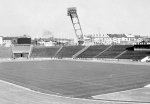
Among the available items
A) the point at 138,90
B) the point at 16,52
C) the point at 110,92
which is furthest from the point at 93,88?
the point at 16,52

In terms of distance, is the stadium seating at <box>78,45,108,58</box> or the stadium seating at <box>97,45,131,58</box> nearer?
the stadium seating at <box>97,45,131,58</box>

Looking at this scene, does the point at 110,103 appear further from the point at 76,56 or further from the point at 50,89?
the point at 76,56

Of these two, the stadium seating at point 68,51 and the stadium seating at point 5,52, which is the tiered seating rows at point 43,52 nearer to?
the stadium seating at point 68,51

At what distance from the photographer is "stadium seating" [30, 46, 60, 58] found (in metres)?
127

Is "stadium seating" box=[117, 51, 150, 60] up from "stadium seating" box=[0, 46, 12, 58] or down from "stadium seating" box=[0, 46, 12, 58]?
down

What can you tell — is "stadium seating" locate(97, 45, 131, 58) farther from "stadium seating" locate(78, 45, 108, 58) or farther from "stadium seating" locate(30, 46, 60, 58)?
"stadium seating" locate(30, 46, 60, 58)

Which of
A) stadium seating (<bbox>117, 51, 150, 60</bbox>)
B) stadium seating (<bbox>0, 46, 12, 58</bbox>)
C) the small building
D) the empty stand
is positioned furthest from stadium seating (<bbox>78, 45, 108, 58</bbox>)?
stadium seating (<bbox>0, 46, 12, 58</bbox>)

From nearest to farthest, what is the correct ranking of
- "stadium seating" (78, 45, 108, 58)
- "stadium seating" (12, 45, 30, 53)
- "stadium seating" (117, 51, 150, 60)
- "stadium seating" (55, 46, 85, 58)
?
"stadium seating" (117, 51, 150, 60) < "stadium seating" (78, 45, 108, 58) < "stadium seating" (55, 46, 85, 58) < "stadium seating" (12, 45, 30, 53)

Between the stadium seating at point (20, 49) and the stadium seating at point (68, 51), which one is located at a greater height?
the stadium seating at point (20, 49)

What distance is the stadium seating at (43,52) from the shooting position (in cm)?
12700

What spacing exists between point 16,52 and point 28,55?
7.84 metres

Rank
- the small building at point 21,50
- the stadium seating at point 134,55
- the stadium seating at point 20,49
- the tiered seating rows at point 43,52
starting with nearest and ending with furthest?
the stadium seating at point 134,55 < the tiered seating rows at point 43,52 < the small building at point 21,50 < the stadium seating at point 20,49

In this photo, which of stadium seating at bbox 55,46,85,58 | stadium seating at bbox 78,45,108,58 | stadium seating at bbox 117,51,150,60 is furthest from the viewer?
→ stadium seating at bbox 55,46,85,58

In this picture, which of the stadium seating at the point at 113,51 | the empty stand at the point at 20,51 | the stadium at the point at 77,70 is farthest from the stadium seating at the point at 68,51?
the empty stand at the point at 20,51
